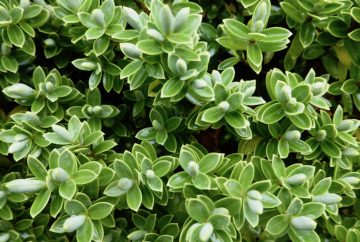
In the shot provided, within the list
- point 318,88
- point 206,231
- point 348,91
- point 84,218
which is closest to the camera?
point 206,231

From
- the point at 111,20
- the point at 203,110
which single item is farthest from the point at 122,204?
the point at 111,20

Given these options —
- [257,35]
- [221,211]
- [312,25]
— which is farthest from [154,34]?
[312,25]

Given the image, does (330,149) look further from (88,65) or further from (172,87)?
(88,65)

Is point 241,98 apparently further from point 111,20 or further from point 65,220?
point 65,220

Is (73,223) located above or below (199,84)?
below

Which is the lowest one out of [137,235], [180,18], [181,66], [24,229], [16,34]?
[24,229]

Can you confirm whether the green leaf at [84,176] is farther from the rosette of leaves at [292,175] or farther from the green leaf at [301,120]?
the green leaf at [301,120]

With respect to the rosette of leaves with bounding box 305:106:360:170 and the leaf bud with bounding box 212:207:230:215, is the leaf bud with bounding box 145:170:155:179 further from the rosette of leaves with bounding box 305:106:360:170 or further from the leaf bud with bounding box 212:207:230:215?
the rosette of leaves with bounding box 305:106:360:170

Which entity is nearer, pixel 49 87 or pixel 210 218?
pixel 210 218
